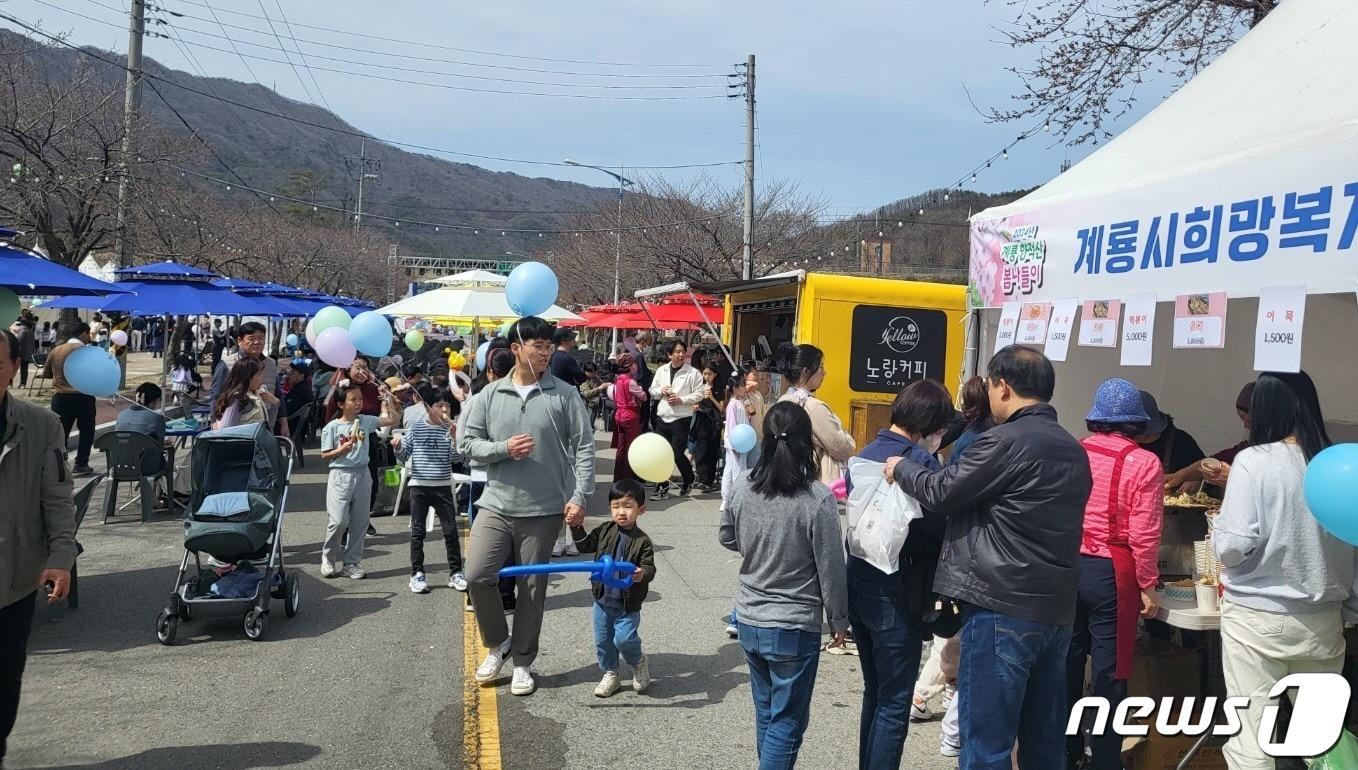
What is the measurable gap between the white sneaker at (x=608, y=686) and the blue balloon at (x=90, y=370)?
3594 millimetres

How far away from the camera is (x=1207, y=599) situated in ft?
13.1

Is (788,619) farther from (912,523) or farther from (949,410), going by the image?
(949,410)

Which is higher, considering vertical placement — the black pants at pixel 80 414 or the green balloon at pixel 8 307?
the green balloon at pixel 8 307

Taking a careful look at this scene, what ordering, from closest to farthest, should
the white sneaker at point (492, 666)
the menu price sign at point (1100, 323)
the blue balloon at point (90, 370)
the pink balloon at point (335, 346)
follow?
the menu price sign at point (1100, 323)
the white sneaker at point (492, 666)
the blue balloon at point (90, 370)
the pink balloon at point (335, 346)

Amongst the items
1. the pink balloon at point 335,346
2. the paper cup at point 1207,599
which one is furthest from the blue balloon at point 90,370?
the paper cup at point 1207,599

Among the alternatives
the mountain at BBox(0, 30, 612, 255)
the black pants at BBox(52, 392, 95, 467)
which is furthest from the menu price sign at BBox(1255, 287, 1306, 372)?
the mountain at BBox(0, 30, 612, 255)

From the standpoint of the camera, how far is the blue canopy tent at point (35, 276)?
564cm

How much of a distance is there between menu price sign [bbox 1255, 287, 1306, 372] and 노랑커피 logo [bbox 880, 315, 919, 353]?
232 inches

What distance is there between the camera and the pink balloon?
8.34 metres

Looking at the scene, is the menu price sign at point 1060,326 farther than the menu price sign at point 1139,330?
Yes

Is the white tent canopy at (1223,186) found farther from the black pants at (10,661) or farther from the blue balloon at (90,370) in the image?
the blue balloon at (90,370)

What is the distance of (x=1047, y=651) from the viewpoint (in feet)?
10.6

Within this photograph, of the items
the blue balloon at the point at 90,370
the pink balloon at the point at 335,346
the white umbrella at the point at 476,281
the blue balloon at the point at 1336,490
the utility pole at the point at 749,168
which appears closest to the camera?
the blue balloon at the point at 1336,490

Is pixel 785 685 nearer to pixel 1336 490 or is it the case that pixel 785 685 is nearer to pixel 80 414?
pixel 1336 490
